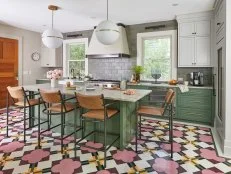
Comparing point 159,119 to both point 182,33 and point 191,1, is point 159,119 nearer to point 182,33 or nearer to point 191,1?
point 182,33

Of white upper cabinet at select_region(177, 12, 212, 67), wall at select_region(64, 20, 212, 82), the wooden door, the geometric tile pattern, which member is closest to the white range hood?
wall at select_region(64, 20, 212, 82)

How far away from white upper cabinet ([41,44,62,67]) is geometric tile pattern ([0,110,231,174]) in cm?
363

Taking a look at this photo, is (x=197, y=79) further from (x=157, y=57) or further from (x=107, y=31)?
(x=107, y=31)

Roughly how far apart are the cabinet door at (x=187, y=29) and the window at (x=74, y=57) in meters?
3.35

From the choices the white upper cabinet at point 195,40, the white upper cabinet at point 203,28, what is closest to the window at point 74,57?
the white upper cabinet at point 195,40

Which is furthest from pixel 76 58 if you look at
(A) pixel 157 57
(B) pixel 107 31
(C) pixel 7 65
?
(B) pixel 107 31

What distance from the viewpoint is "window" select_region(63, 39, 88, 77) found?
6357mm

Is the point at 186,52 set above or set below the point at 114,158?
above

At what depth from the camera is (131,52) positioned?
5.38 meters

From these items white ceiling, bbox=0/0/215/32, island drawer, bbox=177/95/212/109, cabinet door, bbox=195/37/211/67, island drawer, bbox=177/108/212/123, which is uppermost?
white ceiling, bbox=0/0/215/32

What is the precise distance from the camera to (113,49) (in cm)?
508

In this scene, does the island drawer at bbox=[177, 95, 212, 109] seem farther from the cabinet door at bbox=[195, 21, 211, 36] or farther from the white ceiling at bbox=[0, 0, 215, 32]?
the white ceiling at bbox=[0, 0, 215, 32]

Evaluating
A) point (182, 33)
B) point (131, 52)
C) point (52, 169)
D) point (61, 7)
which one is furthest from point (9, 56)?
point (182, 33)

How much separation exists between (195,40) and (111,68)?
257 centimetres
